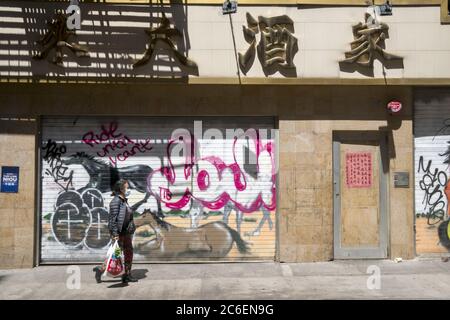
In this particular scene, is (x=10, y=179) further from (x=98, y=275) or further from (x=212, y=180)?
(x=212, y=180)

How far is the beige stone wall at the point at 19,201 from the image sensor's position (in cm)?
1159

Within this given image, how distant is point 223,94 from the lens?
11.8 m

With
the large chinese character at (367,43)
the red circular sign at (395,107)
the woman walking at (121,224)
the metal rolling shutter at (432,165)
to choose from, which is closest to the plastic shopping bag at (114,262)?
the woman walking at (121,224)

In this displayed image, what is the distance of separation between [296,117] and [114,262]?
14.2 ft

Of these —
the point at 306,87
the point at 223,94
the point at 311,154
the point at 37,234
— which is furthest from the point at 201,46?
the point at 37,234

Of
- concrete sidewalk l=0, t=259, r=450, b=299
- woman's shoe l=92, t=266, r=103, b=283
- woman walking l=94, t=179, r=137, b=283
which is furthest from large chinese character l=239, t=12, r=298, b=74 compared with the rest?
woman's shoe l=92, t=266, r=103, b=283

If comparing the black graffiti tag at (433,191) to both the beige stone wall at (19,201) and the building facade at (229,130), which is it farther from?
the beige stone wall at (19,201)

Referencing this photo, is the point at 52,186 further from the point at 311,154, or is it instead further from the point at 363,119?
the point at 363,119

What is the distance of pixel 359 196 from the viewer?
39.3 ft

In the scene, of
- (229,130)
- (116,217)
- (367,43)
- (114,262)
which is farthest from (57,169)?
(367,43)

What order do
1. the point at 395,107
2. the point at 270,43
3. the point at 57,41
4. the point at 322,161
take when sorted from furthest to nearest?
1. the point at 322,161
2. the point at 395,107
3. the point at 270,43
4. the point at 57,41

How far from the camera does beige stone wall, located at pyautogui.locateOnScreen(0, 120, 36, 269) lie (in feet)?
38.0
